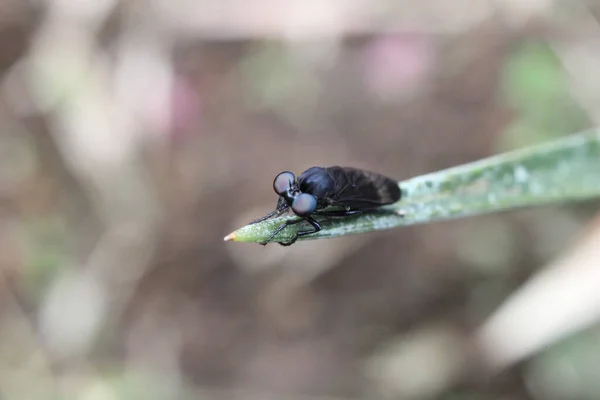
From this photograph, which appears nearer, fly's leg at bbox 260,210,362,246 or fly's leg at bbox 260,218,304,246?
fly's leg at bbox 260,218,304,246

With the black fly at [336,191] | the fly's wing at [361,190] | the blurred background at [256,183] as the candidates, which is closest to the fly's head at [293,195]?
the black fly at [336,191]

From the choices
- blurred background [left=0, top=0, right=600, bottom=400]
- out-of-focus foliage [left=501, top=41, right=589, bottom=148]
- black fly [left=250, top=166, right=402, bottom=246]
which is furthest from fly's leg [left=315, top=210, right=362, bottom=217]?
out-of-focus foliage [left=501, top=41, right=589, bottom=148]

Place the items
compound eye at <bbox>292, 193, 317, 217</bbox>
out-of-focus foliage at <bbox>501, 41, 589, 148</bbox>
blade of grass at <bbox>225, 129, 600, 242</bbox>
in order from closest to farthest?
blade of grass at <bbox>225, 129, 600, 242</bbox>, compound eye at <bbox>292, 193, 317, 217</bbox>, out-of-focus foliage at <bbox>501, 41, 589, 148</bbox>

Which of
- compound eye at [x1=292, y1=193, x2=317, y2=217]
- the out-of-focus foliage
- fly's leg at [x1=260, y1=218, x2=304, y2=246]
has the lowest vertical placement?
fly's leg at [x1=260, y1=218, x2=304, y2=246]

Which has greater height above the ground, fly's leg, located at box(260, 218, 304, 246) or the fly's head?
the fly's head

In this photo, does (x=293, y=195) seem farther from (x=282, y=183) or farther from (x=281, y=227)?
(x=281, y=227)

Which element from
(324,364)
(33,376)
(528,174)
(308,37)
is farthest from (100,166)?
(528,174)

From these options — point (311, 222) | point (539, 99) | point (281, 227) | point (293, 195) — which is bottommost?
point (281, 227)

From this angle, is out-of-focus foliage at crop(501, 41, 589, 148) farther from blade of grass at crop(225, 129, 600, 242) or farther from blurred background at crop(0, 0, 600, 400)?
blade of grass at crop(225, 129, 600, 242)

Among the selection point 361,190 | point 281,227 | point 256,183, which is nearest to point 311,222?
point 281,227
